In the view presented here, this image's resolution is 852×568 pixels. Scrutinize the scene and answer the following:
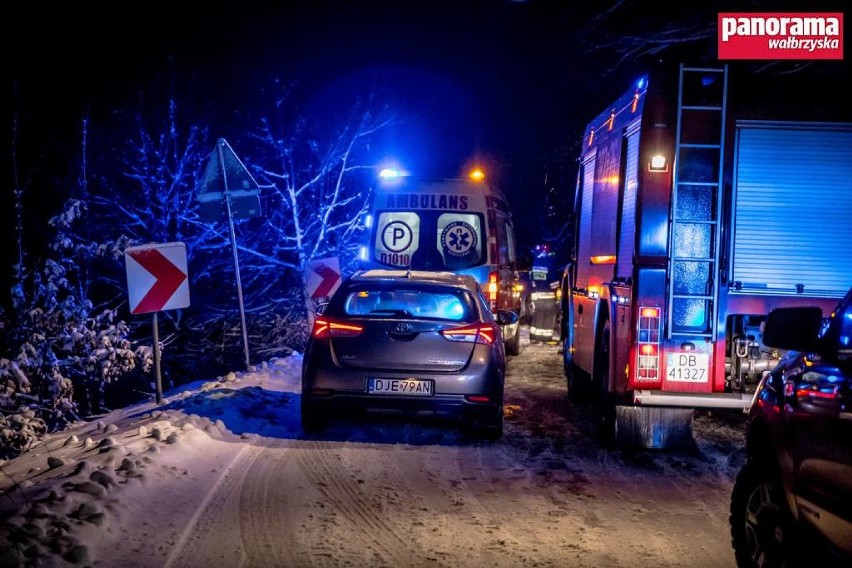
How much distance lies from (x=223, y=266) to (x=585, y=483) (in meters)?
18.0

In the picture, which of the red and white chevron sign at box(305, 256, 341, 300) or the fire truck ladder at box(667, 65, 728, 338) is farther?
the red and white chevron sign at box(305, 256, 341, 300)

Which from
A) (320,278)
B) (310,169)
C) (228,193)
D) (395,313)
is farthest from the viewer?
(310,169)

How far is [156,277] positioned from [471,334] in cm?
351

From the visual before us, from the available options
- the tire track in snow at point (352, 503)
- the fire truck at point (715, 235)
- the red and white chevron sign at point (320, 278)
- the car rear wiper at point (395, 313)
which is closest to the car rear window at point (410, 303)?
the car rear wiper at point (395, 313)

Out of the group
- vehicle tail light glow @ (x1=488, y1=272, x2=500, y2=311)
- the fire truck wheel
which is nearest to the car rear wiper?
the fire truck wheel

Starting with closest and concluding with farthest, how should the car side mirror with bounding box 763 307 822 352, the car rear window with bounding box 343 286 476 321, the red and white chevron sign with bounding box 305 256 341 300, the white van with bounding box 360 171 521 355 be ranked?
the car side mirror with bounding box 763 307 822 352, the car rear window with bounding box 343 286 476 321, the red and white chevron sign with bounding box 305 256 341 300, the white van with bounding box 360 171 521 355

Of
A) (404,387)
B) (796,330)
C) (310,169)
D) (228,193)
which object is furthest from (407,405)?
(310,169)

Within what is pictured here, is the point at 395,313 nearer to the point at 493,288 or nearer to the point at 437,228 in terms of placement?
the point at 437,228

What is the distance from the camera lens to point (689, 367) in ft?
24.6

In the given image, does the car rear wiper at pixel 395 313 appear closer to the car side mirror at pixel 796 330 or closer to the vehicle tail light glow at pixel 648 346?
the vehicle tail light glow at pixel 648 346

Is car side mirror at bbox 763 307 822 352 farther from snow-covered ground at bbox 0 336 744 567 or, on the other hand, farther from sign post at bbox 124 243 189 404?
sign post at bbox 124 243 189 404

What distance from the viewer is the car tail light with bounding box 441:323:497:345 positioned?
8.05 metres

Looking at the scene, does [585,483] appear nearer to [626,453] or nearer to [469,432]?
[626,453]

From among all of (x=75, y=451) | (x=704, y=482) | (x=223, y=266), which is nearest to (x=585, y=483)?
(x=704, y=482)
